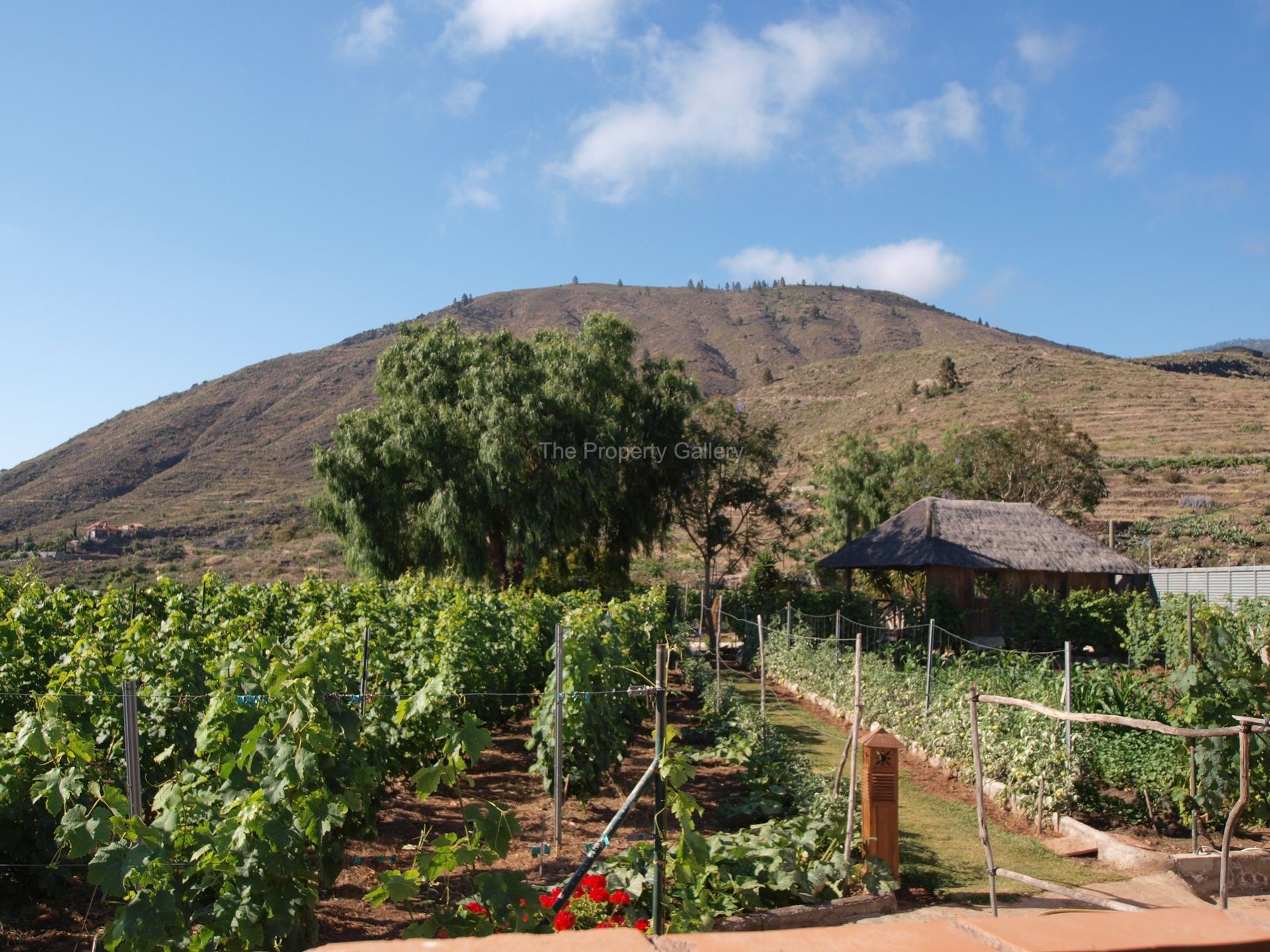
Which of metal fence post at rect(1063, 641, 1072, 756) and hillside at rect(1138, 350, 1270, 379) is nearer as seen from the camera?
metal fence post at rect(1063, 641, 1072, 756)

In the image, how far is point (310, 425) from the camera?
6956 cm

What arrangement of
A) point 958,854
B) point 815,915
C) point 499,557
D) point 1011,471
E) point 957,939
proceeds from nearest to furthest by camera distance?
1. point 957,939
2. point 815,915
3. point 958,854
4. point 499,557
5. point 1011,471

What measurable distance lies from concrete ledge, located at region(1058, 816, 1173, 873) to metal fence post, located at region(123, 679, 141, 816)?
706 cm

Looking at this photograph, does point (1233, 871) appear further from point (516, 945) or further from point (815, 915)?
point (516, 945)

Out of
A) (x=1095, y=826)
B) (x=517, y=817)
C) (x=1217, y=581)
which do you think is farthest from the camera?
(x=1217, y=581)

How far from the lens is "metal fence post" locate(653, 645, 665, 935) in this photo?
13.8 feet

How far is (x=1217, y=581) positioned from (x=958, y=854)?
2451 cm

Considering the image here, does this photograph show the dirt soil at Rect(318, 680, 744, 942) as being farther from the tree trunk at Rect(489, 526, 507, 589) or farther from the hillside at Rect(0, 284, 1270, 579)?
the hillside at Rect(0, 284, 1270, 579)

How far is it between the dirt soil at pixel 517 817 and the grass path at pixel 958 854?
1642mm

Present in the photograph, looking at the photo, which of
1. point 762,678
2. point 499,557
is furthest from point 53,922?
point 499,557

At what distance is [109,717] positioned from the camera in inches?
249

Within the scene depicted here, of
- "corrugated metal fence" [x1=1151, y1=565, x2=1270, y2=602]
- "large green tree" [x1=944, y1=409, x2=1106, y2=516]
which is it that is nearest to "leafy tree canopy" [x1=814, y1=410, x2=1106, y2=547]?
"large green tree" [x1=944, y1=409, x2=1106, y2=516]

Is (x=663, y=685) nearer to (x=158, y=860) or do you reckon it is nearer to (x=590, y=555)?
(x=158, y=860)

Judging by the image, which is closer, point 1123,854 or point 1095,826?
point 1123,854
